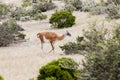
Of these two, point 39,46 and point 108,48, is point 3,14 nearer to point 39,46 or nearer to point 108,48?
point 39,46

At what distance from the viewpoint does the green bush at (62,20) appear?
766 inches

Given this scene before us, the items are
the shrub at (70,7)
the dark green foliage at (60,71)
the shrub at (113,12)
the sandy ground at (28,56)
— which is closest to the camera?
the dark green foliage at (60,71)

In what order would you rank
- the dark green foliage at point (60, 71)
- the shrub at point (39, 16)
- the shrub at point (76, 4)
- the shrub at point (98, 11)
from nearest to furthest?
the dark green foliage at point (60, 71) → the shrub at point (98, 11) → the shrub at point (39, 16) → the shrub at point (76, 4)

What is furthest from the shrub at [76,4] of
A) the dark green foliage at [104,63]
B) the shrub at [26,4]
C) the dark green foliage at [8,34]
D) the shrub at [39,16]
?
the dark green foliage at [104,63]

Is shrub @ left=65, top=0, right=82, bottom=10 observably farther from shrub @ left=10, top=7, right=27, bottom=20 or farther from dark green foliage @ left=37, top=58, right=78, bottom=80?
dark green foliage @ left=37, top=58, right=78, bottom=80

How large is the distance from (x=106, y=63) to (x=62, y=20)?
12.1m

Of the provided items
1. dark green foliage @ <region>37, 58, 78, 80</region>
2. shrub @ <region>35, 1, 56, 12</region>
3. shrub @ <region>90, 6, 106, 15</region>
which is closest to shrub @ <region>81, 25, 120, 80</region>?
dark green foliage @ <region>37, 58, 78, 80</region>

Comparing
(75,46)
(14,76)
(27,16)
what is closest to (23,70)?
(14,76)

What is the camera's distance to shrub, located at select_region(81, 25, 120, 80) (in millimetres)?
7660

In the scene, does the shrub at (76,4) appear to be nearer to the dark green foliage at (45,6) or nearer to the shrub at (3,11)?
the dark green foliage at (45,6)

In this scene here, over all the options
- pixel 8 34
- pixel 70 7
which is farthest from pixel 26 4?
pixel 8 34

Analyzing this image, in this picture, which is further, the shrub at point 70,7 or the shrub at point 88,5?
the shrub at point 70,7

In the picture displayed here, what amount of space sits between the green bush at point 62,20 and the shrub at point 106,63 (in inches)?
455

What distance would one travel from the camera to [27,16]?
22719 mm
